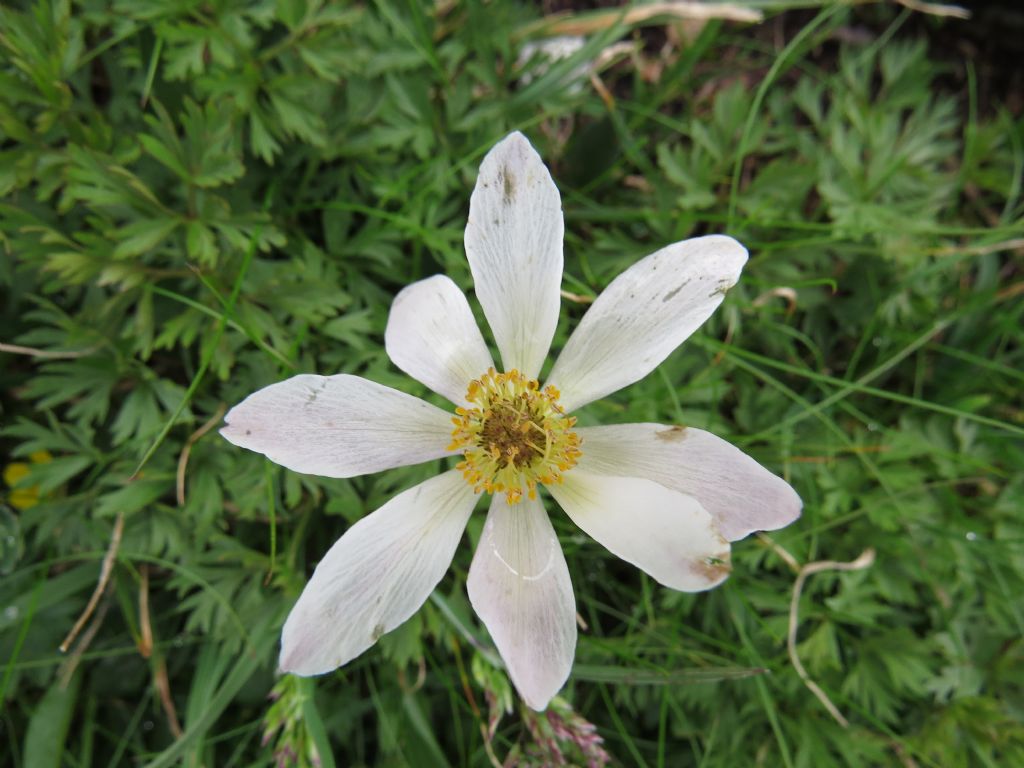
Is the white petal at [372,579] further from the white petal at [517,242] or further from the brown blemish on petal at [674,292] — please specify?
the brown blemish on petal at [674,292]

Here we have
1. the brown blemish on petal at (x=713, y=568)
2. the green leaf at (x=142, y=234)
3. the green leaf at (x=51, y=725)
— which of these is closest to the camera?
the brown blemish on petal at (x=713, y=568)

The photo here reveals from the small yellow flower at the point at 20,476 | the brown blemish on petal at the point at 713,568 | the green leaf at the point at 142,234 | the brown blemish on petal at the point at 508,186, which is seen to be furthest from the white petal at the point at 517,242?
the small yellow flower at the point at 20,476

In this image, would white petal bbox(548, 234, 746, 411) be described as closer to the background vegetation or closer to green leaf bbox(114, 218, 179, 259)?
the background vegetation

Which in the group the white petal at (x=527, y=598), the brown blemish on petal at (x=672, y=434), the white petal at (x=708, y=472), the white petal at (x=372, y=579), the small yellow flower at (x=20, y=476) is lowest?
the small yellow flower at (x=20, y=476)

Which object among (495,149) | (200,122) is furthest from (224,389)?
(495,149)

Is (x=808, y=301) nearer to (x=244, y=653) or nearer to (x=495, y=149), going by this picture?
(x=495, y=149)

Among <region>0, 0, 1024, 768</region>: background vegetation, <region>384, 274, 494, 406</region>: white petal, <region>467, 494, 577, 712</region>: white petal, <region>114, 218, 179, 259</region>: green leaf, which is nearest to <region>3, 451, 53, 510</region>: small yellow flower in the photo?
<region>0, 0, 1024, 768</region>: background vegetation

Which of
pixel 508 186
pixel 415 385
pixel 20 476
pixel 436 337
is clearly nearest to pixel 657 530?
pixel 436 337

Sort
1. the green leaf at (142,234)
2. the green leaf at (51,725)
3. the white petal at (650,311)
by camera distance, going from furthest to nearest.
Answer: the green leaf at (51,725)
the green leaf at (142,234)
the white petal at (650,311)
